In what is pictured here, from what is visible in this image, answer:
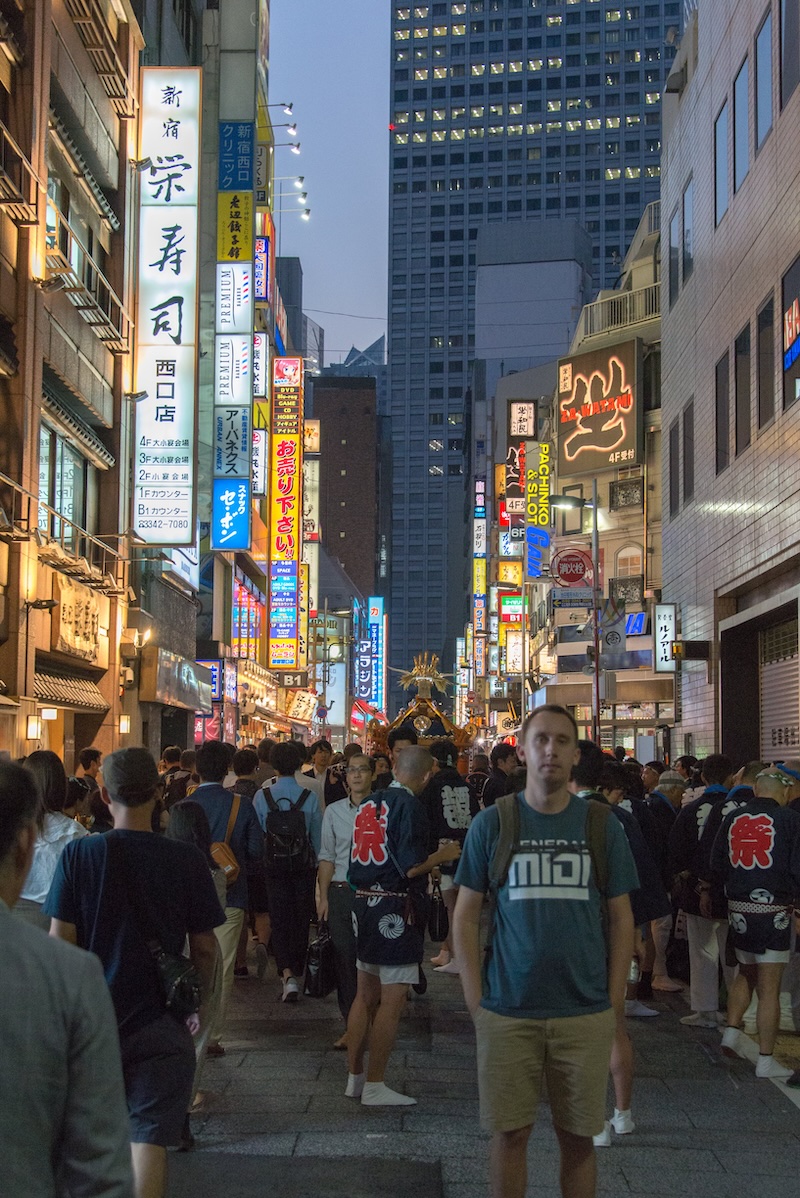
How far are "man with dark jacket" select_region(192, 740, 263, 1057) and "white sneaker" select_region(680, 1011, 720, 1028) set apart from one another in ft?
11.2

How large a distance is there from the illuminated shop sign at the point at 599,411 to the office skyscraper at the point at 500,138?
104 metres

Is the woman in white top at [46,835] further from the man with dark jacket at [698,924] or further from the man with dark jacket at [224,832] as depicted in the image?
the man with dark jacket at [698,924]

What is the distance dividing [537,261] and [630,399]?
62.1m

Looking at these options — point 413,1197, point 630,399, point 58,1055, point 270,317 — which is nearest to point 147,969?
point 413,1197

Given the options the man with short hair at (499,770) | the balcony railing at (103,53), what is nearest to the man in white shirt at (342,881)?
the man with short hair at (499,770)

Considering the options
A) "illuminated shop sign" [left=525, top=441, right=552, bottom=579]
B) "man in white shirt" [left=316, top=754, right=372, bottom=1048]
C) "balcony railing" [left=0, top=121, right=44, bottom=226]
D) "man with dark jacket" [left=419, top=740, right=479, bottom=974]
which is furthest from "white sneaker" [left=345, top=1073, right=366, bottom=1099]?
"illuminated shop sign" [left=525, top=441, right=552, bottom=579]

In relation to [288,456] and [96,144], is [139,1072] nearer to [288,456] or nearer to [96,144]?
[96,144]

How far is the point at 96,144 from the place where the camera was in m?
22.1

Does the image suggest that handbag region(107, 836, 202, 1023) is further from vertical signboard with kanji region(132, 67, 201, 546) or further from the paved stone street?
vertical signboard with kanji region(132, 67, 201, 546)

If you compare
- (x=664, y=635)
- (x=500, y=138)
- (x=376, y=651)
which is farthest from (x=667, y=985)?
(x=500, y=138)

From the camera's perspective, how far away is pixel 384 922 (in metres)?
7.32

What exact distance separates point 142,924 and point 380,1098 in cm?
312

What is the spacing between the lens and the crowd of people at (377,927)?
2186 mm

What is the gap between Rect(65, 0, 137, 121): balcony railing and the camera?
2083 cm
